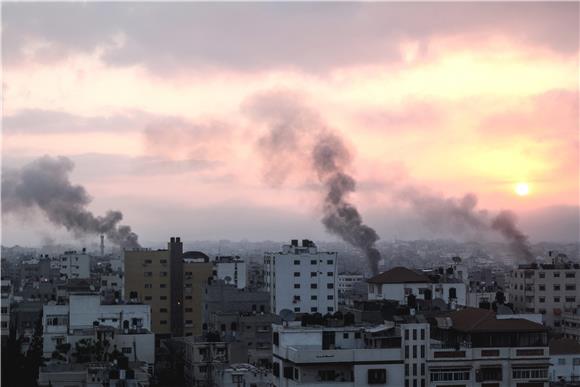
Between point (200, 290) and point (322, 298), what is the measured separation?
6.17 m

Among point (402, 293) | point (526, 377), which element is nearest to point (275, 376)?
point (526, 377)

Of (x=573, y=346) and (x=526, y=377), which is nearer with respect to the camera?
(x=526, y=377)

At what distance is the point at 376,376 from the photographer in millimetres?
25594

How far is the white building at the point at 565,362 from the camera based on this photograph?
35.5 metres

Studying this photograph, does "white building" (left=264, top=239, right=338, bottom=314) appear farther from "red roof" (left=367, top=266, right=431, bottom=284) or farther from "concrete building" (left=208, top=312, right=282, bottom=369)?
"concrete building" (left=208, top=312, right=282, bottom=369)

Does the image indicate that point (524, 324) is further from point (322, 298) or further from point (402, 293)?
point (322, 298)

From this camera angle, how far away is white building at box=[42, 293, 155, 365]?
36.5 meters

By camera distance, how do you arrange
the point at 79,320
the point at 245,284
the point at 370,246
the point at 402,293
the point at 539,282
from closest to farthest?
1. the point at 79,320
2. the point at 402,293
3. the point at 539,282
4. the point at 245,284
5. the point at 370,246

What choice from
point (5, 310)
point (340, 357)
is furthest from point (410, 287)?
point (340, 357)

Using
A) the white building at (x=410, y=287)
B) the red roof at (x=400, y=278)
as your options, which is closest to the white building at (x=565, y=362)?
the white building at (x=410, y=287)

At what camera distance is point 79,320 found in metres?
41.3

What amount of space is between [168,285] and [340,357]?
31490 millimetres

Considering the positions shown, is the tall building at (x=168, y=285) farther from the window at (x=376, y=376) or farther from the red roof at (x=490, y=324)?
the window at (x=376, y=376)

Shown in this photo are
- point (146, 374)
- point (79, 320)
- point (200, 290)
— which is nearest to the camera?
point (146, 374)
